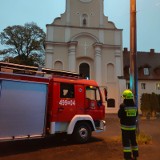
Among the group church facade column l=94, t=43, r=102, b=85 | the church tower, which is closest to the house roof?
the church tower

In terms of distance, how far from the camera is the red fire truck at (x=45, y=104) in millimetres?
9547

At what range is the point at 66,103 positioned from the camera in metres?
11.3

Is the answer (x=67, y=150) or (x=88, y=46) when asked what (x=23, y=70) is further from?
(x=88, y=46)

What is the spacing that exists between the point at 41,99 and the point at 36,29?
45416 millimetres

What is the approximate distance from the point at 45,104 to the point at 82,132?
2273 mm

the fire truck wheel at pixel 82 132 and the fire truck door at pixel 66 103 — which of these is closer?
the fire truck door at pixel 66 103

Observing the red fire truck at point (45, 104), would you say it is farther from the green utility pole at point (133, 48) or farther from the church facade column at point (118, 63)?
the church facade column at point (118, 63)

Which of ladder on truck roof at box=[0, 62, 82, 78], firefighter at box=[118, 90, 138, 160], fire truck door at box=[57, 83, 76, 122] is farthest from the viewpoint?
fire truck door at box=[57, 83, 76, 122]

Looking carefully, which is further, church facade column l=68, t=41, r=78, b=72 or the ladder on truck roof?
church facade column l=68, t=41, r=78, b=72

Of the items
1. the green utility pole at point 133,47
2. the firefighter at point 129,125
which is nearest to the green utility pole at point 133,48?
the green utility pole at point 133,47

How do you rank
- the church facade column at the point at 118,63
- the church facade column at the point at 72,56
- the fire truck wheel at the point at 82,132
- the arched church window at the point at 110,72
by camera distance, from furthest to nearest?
1. the church facade column at the point at 118,63
2. the arched church window at the point at 110,72
3. the church facade column at the point at 72,56
4. the fire truck wheel at the point at 82,132

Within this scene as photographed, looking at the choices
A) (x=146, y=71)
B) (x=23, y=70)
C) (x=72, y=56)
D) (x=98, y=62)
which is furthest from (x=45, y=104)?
(x=146, y=71)

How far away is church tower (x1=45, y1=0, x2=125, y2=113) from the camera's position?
144 feet

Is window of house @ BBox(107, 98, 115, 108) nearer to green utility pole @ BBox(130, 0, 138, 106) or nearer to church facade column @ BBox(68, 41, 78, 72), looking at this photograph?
church facade column @ BBox(68, 41, 78, 72)
